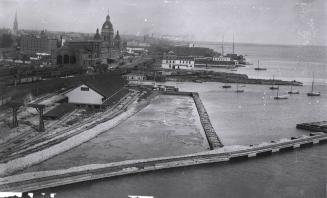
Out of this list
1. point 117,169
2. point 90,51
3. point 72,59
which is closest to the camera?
point 117,169

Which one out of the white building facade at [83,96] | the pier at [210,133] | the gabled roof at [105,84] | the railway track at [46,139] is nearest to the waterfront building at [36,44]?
the gabled roof at [105,84]

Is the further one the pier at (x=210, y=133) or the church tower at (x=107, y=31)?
the church tower at (x=107, y=31)

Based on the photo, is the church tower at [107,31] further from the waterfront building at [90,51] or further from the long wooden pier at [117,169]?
the long wooden pier at [117,169]

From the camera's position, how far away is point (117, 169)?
8523 millimetres

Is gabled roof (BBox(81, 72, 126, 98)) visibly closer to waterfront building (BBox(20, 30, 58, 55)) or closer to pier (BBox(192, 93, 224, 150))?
pier (BBox(192, 93, 224, 150))

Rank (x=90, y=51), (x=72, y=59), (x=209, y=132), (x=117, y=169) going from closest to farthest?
(x=117, y=169), (x=209, y=132), (x=72, y=59), (x=90, y=51)

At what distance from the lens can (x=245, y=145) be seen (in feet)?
38.2

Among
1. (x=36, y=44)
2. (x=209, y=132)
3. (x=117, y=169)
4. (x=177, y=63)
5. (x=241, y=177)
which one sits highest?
(x=36, y=44)

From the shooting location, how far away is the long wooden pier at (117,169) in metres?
7.38

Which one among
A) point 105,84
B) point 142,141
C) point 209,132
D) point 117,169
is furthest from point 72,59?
point 117,169

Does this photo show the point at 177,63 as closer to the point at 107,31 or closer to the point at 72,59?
the point at 107,31

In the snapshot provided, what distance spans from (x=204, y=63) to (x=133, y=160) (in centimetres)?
3732

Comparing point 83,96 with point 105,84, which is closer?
point 83,96

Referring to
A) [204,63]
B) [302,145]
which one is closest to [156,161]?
[302,145]
